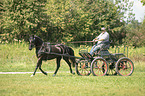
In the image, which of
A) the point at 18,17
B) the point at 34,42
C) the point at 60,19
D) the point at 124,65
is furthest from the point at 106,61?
the point at 60,19

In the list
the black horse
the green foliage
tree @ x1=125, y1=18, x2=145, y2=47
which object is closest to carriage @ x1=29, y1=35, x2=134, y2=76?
the black horse

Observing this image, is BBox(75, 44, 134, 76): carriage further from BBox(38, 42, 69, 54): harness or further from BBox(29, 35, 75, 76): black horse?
BBox(29, 35, 75, 76): black horse

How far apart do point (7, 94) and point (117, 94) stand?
3.14 m

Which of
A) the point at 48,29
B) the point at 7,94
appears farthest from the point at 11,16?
the point at 7,94

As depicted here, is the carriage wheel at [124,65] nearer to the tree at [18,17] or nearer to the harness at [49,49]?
the harness at [49,49]

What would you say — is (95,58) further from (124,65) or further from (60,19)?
(60,19)

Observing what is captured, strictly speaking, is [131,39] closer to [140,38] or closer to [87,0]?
[140,38]

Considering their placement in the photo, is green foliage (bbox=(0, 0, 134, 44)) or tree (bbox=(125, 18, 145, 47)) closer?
green foliage (bbox=(0, 0, 134, 44))

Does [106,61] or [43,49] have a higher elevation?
[43,49]

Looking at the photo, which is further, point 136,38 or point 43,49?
point 136,38

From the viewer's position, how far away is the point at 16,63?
21484 millimetres

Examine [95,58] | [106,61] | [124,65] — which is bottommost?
[124,65]

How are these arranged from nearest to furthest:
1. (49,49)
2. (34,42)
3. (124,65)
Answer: (34,42) < (124,65) < (49,49)

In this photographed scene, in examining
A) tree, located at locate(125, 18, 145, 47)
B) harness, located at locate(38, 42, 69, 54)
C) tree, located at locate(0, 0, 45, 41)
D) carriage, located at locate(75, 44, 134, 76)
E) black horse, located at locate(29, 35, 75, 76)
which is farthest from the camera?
tree, located at locate(125, 18, 145, 47)
